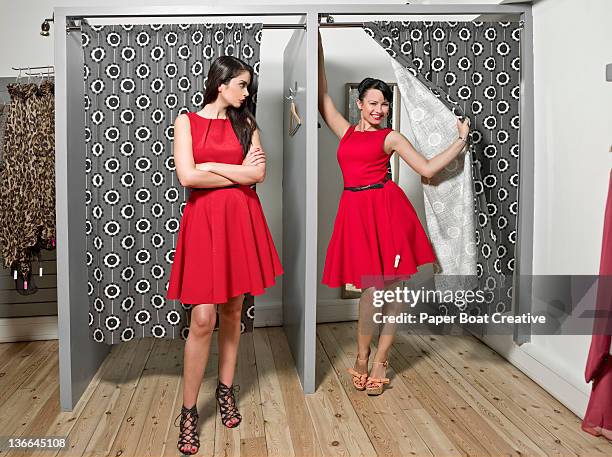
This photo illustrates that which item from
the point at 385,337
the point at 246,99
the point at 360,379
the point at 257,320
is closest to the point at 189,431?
the point at 360,379

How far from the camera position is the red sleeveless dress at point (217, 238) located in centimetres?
A: 252

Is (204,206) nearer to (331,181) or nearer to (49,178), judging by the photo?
(49,178)

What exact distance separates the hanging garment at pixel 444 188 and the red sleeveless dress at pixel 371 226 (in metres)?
0.15

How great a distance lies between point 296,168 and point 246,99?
29.8 inches

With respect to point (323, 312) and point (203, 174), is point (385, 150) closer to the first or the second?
point (203, 174)

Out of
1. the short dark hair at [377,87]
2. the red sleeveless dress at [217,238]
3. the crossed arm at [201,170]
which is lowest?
the red sleeveless dress at [217,238]

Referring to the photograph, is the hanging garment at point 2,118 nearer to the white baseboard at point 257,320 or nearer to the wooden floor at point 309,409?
the white baseboard at point 257,320

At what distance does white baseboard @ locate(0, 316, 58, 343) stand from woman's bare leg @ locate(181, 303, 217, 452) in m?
1.86

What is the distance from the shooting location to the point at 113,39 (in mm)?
2781

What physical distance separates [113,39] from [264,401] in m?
1.81

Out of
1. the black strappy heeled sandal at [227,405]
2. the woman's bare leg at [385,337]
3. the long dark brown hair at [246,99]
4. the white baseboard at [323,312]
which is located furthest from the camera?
the white baseboard at [323,312]

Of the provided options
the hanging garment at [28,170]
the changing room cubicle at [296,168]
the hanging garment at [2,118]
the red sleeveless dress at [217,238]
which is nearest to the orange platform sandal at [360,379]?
the changing room cubicle at [296,168]

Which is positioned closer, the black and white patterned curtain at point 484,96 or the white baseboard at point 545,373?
the white baseboard at point 545,373

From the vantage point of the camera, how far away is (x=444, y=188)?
3.03m
